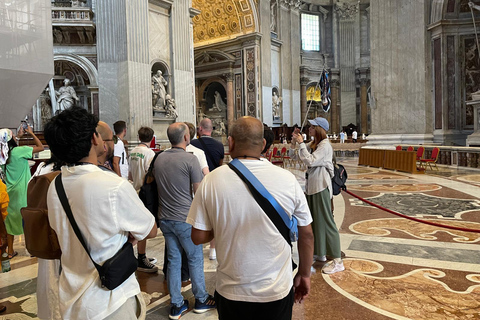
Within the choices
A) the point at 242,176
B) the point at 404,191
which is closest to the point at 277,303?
the point at 242,176

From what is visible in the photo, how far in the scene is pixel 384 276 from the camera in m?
3.70

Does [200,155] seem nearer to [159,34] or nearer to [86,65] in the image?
[86,65]

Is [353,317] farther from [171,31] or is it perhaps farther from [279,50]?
[279,50]

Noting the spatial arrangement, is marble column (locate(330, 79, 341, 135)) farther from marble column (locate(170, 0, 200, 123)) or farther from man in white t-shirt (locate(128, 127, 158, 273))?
man in white t-shirt (locate(128, 127, 158, 273))

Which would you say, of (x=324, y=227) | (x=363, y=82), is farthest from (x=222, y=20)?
(x=324, y=227)

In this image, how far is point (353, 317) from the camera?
9.55ft

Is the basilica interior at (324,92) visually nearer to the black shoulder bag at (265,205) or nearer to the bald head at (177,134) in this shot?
the bald head at (177,134)

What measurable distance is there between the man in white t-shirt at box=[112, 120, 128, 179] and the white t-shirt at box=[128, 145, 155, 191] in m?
1.43

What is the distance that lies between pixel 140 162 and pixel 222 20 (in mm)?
23490

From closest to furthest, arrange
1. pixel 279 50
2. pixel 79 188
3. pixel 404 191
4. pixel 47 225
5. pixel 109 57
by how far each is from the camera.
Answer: pixel 79 188, pixel 47 225, pixel 404 191, pixel 109 57, pixel 279 50

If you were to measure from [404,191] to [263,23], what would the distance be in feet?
60.6

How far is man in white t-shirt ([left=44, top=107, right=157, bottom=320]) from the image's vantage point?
5.27ft

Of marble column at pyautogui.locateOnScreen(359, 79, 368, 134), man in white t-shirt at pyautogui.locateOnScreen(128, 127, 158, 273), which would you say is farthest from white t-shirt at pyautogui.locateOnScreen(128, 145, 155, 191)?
marble column at pyautogui.locateOnScreen(359, 79, 368, 134)

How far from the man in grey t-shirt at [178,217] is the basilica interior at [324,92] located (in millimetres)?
205
